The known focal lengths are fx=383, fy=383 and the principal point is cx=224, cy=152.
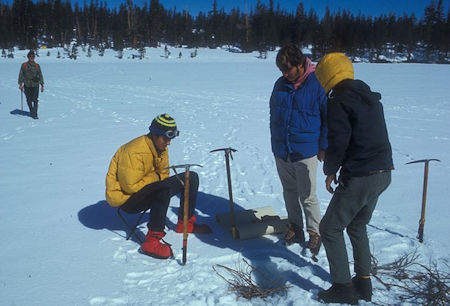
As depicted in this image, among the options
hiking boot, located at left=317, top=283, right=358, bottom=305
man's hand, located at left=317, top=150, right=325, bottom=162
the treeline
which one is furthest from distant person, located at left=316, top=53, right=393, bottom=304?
the treeline

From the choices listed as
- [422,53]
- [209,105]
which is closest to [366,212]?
[209,105]

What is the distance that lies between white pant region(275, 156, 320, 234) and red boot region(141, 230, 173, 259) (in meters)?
1.19

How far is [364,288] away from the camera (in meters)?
2.69

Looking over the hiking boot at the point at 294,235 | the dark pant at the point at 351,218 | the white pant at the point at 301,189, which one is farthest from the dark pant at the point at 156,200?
the dark pant at the point at 351,218

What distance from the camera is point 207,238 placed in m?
3.81

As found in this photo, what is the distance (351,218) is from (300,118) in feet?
3.19

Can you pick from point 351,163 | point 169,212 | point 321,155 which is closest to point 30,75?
point 169,212

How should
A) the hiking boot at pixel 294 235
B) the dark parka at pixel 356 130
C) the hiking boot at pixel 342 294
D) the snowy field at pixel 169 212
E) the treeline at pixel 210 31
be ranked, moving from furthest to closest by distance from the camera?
the treeline at pixel 210 31 < the hiking boot at pixel 294 235 < the snowy field at pixel 169 212 < the hiking boot at pixel 342 294 < the dark parka at pixel 356 130

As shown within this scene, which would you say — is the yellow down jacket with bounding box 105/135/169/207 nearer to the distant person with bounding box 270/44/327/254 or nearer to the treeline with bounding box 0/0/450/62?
the distant person with bounding box 270/44/327/254

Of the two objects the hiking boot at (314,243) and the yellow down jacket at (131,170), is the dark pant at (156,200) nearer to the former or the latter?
the yellow down jacket at (131,170)

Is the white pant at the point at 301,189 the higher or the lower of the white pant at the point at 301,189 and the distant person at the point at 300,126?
the lower

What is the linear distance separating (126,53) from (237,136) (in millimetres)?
36065

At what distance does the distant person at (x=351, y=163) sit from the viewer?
241 centimetres

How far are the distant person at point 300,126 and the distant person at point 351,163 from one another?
515 mm
